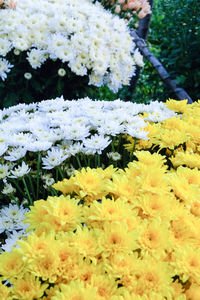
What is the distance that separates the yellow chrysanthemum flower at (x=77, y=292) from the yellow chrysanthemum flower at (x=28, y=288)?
78 millimetres

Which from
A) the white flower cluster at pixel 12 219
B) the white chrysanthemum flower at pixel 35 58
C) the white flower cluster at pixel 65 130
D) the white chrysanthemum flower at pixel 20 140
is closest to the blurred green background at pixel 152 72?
the white chrysanthemum flower at pixel 35 58

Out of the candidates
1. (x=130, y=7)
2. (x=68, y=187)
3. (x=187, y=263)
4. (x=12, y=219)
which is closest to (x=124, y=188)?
(x=68, y=187)

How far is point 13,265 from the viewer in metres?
1.00

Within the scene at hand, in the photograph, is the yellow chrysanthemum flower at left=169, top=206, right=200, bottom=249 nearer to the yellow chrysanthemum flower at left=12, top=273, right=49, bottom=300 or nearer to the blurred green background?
the yellow chrysanthemum flower at left=12, top=273, right=49, bottom=300

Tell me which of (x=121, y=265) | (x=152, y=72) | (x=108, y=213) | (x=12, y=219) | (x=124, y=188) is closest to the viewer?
(x=121, y=265)

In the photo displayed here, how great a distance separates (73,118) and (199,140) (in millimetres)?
684

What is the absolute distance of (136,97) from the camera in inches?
206

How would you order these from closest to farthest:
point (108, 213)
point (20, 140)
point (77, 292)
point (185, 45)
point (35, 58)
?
1. point (77, 292)
2. point (108, 213)
3. point (20, 140)
4. point (35, 58)
5. point (185, 45)

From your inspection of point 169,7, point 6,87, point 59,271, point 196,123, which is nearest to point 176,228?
point 59,271

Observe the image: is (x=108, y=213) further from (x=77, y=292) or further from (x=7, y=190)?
(x=7, y=190)

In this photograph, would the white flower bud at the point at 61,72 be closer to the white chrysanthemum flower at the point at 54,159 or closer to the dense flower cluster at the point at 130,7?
the dense flower cluster at the point at 130,7

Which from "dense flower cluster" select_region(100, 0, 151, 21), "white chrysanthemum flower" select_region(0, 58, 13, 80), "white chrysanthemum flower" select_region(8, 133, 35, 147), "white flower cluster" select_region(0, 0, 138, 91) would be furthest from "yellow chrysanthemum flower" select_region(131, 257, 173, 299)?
"dense flower cluster" select_region(100, 0, 151, 21)

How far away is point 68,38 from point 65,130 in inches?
67.6

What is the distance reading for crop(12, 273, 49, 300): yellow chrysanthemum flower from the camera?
0.93m
